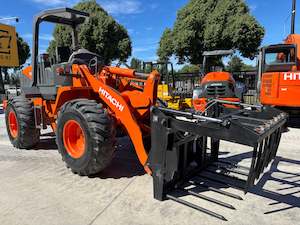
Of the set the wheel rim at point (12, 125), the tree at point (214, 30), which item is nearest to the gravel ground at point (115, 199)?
the wheel rim at point (12, 125)

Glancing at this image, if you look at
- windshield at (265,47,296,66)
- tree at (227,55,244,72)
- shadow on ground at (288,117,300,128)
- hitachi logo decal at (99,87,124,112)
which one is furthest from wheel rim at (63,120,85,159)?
tree at (227,55,244,72)

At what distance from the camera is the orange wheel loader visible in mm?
3326

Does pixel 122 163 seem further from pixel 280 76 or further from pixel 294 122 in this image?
pixel 294 122

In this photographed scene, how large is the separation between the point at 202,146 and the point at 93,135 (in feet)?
5.71

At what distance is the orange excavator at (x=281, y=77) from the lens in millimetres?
7719

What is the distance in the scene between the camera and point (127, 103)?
167 inches

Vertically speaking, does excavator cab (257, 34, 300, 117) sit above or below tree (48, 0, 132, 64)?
below

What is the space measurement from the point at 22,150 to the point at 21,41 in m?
33.4

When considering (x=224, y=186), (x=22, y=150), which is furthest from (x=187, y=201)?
(x=22, y=150)

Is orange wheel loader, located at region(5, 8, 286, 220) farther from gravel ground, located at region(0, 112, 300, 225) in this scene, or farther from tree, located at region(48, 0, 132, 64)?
tree, located at region(48, 0, 132, 64)

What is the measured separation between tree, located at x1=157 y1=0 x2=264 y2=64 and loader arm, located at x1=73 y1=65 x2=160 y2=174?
694 inches

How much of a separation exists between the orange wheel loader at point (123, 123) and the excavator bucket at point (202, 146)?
10 millimetres

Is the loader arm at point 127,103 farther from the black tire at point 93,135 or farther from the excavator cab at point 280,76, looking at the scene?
the excavator cab at point 280,76

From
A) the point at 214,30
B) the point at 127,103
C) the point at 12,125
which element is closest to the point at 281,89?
the point at 127,103
